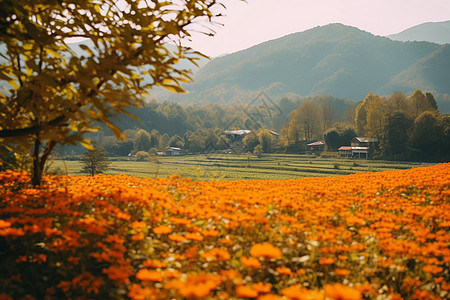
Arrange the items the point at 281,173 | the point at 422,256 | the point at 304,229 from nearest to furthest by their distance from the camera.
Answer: the point at 422,256, the point at 304,229, the point at 281,173

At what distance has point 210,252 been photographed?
247cm

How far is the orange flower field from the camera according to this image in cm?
225

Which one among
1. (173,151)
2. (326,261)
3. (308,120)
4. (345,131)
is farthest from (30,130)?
(173,151)

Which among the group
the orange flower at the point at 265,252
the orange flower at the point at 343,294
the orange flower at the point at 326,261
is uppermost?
the orange flower at the point at 265,252

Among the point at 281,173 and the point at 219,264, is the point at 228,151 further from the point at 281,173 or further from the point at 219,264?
the point at 219,264

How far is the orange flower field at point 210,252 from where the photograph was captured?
2.25 meters

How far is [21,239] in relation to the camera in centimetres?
302

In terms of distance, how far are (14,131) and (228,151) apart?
255 feet

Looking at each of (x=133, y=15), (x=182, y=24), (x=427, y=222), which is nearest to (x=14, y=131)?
(x=133, y=15)

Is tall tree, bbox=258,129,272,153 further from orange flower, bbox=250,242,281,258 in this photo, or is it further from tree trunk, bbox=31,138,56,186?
orange flower, bbox=250,242,281,258

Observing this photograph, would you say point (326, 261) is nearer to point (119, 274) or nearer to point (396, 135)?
point (119, 274)

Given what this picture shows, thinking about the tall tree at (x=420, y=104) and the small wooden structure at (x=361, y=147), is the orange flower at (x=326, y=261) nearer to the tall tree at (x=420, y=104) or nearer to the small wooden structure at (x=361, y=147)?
the tall tree at (x=420, y=104)

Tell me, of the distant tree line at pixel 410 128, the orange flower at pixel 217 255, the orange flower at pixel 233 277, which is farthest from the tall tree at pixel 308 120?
the orange flower at pixel 233 277

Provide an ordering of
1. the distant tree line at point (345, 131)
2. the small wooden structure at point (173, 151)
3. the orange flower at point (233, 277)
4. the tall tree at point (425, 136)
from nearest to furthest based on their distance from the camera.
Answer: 1. the orange flower at point (233, 277)
2. the tall tree at point (425, 136)
3. the distant tree line at point (345, 131)
4. the small wooden structure at point (173, 151)
